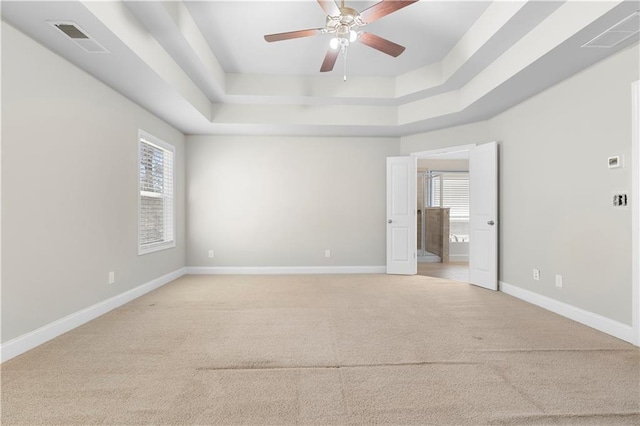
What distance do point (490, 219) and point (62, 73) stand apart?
16.9ft

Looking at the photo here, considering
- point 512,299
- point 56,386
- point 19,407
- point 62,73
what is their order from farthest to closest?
1. point 512,299
2. point 62,73
3. point 56,386
4. point 19,407

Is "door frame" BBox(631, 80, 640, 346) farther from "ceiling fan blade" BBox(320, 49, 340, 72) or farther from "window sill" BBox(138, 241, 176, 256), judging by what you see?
"window sill" BBox(138, 241, 176, 256)

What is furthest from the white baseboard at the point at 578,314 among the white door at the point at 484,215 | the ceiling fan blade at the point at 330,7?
the ceiling fan blade at the point at 330,7

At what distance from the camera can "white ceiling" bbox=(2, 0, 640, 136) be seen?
2.61 metres

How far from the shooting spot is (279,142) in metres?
5.80

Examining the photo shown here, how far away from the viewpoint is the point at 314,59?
4141 millimetres

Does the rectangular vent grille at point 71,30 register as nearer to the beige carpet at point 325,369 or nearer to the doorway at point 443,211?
the beige carpet at point 325,369

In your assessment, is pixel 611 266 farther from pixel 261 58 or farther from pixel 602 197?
pixel 261 58

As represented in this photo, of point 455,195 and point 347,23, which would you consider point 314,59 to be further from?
point 455,195

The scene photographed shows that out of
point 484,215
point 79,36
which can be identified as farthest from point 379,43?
point 484,215

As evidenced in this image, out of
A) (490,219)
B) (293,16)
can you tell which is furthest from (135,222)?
(490,219)

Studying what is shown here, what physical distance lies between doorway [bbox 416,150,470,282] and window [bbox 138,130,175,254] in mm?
4853

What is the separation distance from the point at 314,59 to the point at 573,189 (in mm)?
3234

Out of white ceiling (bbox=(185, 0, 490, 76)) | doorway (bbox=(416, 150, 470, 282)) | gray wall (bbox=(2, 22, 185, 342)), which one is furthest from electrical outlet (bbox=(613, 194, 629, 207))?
gray wall (bbox=(2, 22, 185, 342))
